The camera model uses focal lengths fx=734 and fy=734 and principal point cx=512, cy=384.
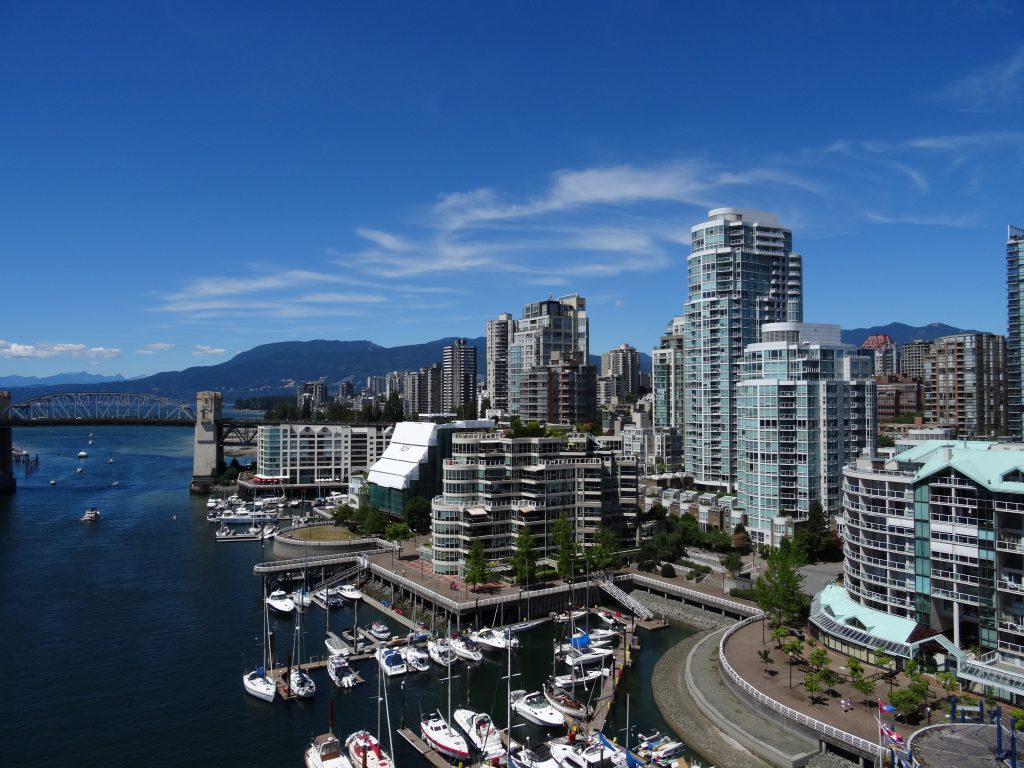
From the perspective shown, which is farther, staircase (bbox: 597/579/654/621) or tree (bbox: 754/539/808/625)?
staircase (bbox: 597/579/654/621)

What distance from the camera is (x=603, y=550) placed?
6056cm

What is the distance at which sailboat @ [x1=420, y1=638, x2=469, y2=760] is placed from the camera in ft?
117

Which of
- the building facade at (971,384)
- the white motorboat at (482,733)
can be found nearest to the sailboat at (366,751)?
the white motorboat at (482,733)

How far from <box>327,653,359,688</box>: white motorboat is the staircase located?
75.2 feet

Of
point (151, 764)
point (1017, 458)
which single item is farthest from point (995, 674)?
point (151, 764)

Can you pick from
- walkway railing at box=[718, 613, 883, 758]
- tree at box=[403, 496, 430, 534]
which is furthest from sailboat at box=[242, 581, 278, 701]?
tree at box=[403, 496, 430, 534]

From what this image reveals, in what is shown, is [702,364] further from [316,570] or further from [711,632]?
[316,570]

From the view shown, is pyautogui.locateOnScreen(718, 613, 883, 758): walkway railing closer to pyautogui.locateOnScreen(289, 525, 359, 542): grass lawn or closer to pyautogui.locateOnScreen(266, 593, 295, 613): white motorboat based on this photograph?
pyautogui.locateOnScreen(266, 593, 295, 613): white motorboat

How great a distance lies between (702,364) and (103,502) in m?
94.0

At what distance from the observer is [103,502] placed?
11594 centimetres

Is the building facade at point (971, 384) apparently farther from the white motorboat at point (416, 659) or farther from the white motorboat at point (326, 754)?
the white motorboat at point (326, 754)

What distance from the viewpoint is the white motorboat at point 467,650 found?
159 feet

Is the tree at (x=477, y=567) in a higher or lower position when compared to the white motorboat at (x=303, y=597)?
higher

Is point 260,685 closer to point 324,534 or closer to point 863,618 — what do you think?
point 863,618
